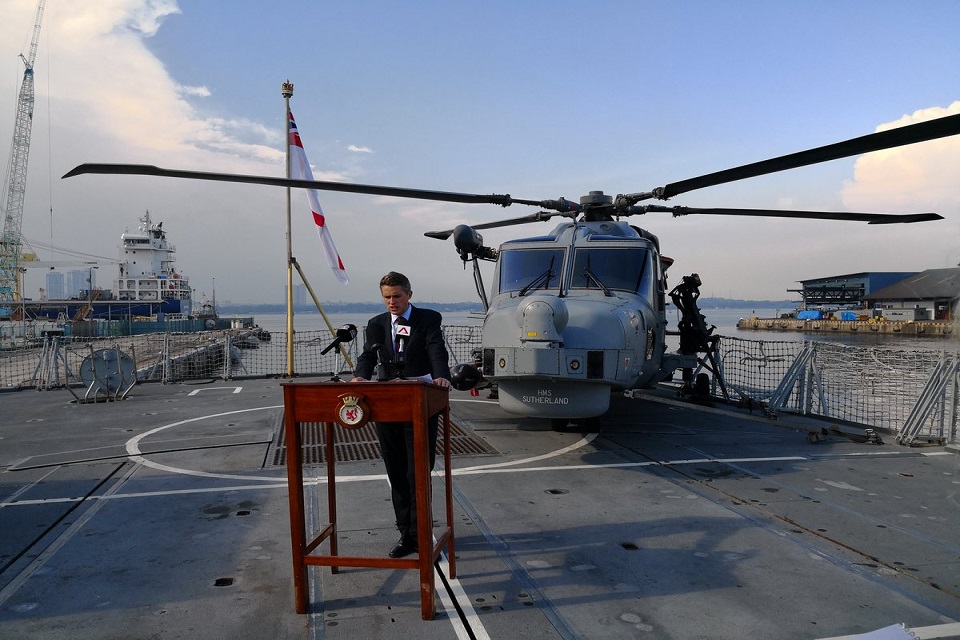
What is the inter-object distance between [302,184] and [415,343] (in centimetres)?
396

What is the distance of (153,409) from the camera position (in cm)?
1016

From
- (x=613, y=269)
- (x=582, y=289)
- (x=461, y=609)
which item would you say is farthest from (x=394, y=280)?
(x=613, y=269)

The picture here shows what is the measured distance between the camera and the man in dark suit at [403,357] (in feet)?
12.7

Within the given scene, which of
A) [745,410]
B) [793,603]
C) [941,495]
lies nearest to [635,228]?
[745,410]

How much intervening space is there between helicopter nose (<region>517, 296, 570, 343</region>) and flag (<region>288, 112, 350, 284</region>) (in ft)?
28.6

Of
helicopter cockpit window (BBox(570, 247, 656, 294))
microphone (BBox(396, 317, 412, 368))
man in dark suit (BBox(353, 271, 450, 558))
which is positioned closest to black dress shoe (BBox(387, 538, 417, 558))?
man in dark suit (BBox(353, 271, 450, 558))

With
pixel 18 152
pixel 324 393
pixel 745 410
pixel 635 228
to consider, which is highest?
pixel 18 152

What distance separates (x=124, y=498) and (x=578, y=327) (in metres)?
4.62

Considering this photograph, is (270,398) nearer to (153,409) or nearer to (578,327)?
(153,409)

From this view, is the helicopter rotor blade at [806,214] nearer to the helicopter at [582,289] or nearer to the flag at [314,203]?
the helicopter at [582,289]

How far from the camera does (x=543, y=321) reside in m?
6.53

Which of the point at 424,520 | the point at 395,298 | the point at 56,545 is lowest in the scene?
the point at 56,545

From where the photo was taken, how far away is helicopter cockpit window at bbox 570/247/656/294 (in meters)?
8.06

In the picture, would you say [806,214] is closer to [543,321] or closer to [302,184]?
[543,321]
